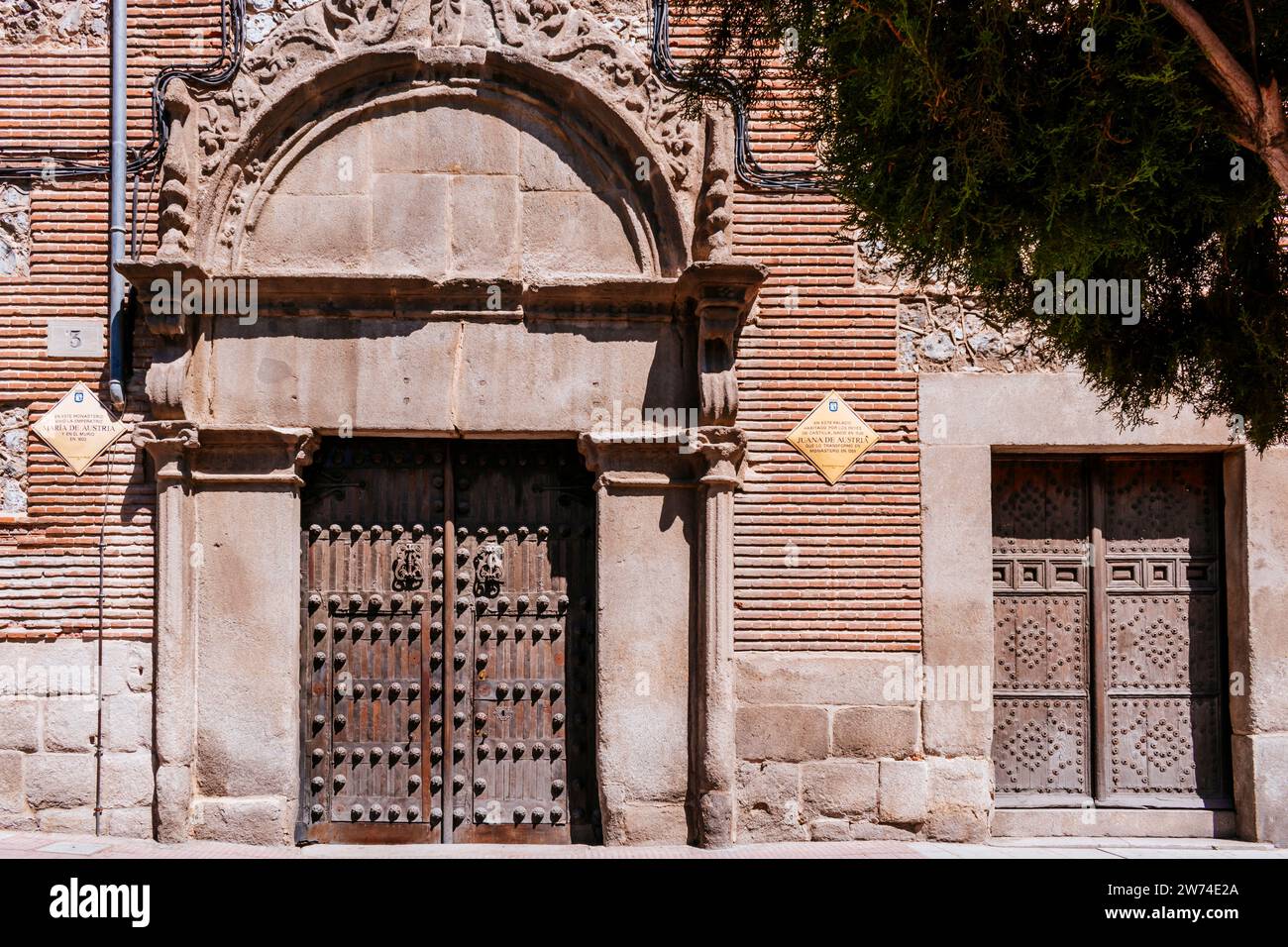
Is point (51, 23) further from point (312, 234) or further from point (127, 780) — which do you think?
point (127, 780)

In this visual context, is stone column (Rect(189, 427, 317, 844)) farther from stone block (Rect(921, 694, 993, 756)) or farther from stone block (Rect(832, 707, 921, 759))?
stone block (Rect(921, 694, 993, 756))

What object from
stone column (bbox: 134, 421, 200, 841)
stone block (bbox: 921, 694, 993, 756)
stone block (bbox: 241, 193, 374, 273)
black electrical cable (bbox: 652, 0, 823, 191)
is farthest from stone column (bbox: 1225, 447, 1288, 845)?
stone column (bbox: 134, 421, 200, 841)

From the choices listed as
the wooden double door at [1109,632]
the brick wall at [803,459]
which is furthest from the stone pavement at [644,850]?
the brick wall at [803,459]

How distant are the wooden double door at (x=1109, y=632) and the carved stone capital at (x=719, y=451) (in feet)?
5.35

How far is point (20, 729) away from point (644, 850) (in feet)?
11.1

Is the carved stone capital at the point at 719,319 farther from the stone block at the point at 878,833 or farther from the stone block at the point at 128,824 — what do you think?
the stone block at the point at 128,824

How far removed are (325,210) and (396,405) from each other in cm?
118

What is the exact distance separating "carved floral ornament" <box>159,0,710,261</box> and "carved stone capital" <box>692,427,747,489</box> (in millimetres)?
984

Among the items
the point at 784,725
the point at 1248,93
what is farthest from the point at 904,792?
the point at 1248,93

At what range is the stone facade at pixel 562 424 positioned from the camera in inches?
220

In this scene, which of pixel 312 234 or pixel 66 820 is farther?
pixel 312 234

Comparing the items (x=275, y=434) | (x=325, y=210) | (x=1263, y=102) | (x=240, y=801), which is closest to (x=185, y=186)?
(x=325, y=210)

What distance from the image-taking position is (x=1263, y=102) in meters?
3.13

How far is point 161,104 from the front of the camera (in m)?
5.79
